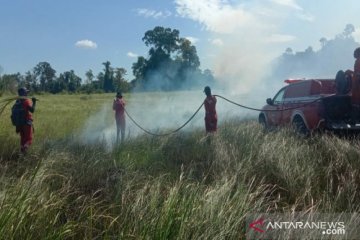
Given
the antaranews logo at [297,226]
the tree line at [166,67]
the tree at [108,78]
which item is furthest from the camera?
the tree at [108,78]

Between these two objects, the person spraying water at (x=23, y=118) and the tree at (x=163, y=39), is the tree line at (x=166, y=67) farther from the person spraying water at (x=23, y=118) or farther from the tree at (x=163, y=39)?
the person spraying water at (x=23, y=118)

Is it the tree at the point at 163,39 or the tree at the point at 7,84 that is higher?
the tree at the point at 163,39

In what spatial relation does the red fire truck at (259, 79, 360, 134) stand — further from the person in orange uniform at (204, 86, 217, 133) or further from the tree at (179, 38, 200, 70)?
the tree at (179, 38, 200, 70)

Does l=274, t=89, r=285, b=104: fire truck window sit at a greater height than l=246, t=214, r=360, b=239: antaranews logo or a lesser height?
greater

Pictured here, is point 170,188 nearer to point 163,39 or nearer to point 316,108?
point 316,108

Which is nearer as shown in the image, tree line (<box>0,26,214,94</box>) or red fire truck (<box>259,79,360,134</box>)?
red fire truck (<box>259,79,360,134</box>)

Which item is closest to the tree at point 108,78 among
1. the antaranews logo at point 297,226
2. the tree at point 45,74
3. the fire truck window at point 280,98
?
the tree at point 45,74

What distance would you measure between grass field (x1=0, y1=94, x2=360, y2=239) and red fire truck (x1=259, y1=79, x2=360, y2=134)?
1.70 ft

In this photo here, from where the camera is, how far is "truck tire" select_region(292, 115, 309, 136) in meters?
7.84

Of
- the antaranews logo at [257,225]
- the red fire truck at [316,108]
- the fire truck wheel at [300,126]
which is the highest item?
the red fire truck at [316,108]

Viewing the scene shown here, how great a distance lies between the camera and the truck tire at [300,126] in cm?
784

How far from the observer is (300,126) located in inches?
316

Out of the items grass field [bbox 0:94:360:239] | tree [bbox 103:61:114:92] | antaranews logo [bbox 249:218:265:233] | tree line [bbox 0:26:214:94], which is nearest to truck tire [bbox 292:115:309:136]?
grass field [bbox 0:94:360:239]

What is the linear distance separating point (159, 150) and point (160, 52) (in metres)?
32.2
